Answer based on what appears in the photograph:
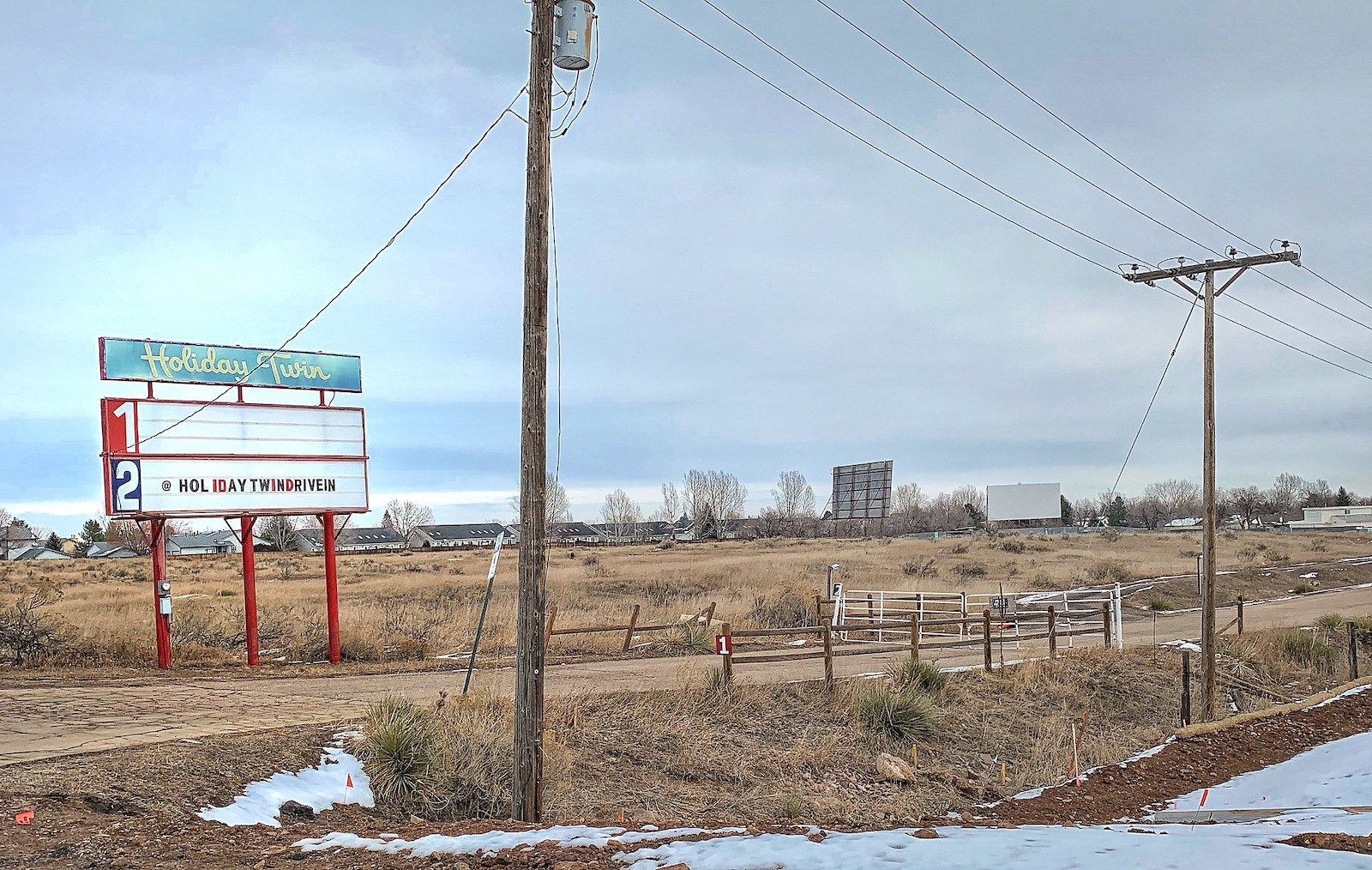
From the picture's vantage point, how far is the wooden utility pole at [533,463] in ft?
30.9

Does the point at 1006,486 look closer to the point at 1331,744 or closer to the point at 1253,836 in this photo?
the point at 1331,744

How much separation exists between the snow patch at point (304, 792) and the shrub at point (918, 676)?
10391 millimetres

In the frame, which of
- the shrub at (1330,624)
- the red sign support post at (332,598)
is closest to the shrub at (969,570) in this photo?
the shrub at (1330,624)

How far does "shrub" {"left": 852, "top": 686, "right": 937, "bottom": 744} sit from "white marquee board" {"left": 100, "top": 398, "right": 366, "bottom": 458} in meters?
11.9

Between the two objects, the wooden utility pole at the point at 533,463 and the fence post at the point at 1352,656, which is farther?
the fence post at the point at 1352,656

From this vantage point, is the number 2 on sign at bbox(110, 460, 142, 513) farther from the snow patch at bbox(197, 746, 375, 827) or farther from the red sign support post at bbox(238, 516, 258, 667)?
the snow patch at bbox(197, 746, 375, 827)

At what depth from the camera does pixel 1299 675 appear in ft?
86.1

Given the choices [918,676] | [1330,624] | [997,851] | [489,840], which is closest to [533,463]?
[489,840]

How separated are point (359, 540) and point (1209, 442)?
117 metres

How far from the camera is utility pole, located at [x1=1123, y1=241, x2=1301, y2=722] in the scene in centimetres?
2009

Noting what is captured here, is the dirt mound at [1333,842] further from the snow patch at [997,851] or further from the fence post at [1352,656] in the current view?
the fence post at [1352,656]

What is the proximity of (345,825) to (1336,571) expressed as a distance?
62.5 meters

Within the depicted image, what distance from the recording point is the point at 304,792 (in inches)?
416

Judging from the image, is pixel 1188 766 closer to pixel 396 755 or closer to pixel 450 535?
pixel 396 755
